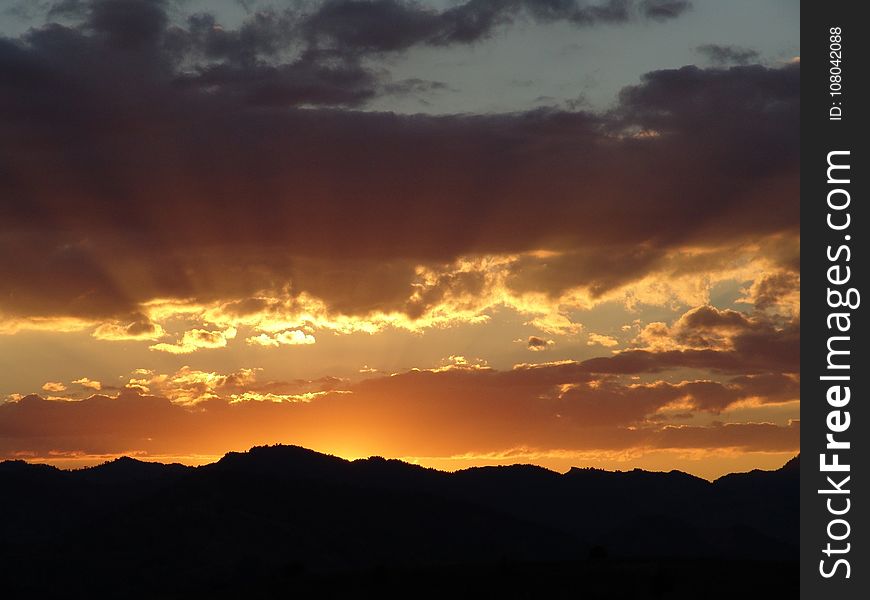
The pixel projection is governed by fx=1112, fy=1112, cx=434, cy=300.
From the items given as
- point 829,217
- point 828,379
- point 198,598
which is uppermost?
point 829,217

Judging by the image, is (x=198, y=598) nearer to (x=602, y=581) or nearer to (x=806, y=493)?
(x=602, y=581)

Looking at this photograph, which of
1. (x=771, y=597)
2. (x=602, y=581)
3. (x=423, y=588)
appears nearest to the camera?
(x=771, y=597)

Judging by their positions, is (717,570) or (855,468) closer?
(855,468)

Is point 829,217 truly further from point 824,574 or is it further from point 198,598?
point 198,598

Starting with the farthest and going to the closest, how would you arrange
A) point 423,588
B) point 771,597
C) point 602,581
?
point 423,588 → point 602,581 → point 771,597

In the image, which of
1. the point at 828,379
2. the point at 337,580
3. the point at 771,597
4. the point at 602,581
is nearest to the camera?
the point at 828,379

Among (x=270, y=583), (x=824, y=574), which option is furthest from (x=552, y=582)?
(x=824, y=574)

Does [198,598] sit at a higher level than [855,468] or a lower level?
lower

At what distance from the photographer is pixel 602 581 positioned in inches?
3600

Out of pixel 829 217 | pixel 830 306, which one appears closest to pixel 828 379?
pixel 830 306

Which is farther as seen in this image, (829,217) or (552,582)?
(552,582)

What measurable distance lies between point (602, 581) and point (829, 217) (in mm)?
45851

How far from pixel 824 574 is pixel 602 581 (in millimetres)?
38072

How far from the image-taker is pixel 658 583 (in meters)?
87.1
